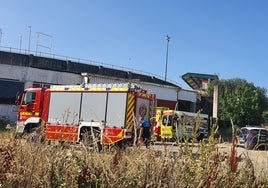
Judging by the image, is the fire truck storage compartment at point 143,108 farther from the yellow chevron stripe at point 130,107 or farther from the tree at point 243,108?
the tree at point 243,108

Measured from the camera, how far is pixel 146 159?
354 cm

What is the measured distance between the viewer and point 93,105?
19344mm

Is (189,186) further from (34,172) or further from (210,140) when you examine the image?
(34,172)

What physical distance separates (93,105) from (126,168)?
15.8 meters

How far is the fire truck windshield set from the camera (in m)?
21.8

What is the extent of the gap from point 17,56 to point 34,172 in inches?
1531

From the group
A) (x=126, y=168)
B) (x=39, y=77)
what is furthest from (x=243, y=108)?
(x=126, y=168)

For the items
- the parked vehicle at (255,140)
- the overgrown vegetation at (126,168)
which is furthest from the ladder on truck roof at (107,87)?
the overgrown vegetation at (126,168)

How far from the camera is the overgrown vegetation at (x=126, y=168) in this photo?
338 cm

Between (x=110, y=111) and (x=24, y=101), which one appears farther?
(x=24, y=101)

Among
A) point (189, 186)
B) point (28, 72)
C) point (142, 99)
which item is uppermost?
point (28, 72)

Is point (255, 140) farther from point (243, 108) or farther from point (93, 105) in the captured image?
point (243, 108)

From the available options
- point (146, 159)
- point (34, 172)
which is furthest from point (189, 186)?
point (34, 172)

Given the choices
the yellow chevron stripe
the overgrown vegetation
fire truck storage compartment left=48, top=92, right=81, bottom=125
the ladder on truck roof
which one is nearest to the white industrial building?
fire truck storage compartment left=48, top=92, right=81, bottom=125
